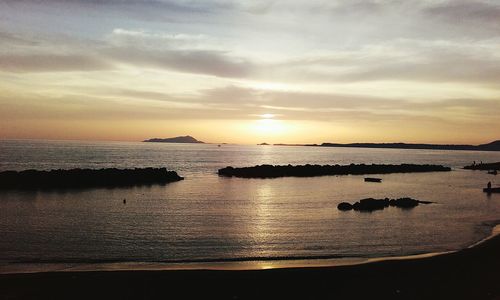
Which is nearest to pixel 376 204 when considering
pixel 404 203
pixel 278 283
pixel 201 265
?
pixel 404 203

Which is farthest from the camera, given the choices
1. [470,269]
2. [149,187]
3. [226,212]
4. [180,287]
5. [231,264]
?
[149,187]

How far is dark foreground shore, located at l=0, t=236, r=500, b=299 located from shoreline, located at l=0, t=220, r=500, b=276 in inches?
35.9

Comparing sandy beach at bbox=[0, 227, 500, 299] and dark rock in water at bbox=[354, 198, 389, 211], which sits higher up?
dark rock in water at bbox=[354, 198, 389, 211]

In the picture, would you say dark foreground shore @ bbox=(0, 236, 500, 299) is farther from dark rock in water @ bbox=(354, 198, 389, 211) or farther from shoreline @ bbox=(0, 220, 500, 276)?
dark rock in water @ bbox=(354, 198, 389, 211)

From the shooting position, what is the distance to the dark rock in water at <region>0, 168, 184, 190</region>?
59.4 metres

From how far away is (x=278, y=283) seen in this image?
18219 millimetres

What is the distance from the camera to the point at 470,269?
799 inches

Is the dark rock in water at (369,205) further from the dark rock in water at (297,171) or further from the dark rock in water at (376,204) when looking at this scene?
the dark rock in water at (297,171)

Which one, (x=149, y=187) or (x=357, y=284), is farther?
(x=149, y=187)

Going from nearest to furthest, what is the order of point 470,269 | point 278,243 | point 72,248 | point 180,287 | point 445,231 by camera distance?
point 180,287 → point 470,269 → point 72,248 → point 278,243 → point 445,231

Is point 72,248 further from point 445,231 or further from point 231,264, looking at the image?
point 445,231

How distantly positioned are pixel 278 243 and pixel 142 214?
15830 millimetres

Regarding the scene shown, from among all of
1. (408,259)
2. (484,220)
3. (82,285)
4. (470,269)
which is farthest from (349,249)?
(484,220)

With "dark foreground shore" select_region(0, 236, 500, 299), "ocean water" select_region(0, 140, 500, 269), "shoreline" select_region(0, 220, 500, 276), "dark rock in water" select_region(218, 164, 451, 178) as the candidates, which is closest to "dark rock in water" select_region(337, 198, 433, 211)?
"ocean water" select_region(0, 140, 500, 269)
